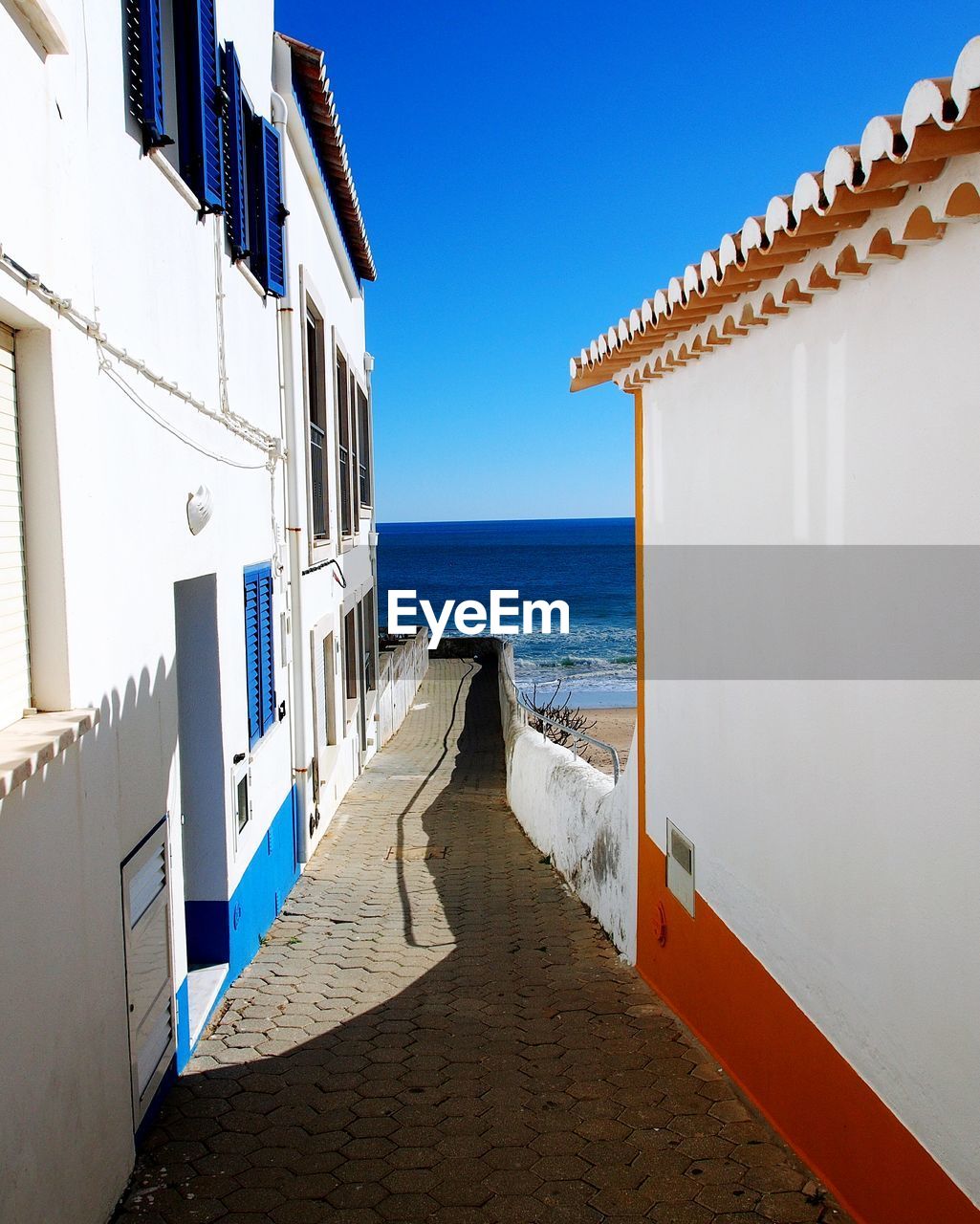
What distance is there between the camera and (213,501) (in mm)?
6352

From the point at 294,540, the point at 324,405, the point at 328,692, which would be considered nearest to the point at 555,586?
the point at 328,692

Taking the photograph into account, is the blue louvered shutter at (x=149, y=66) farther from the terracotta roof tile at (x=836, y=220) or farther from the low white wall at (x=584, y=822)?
the low white wall at (x=584, y=822)

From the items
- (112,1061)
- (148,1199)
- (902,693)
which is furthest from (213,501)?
(902,693)

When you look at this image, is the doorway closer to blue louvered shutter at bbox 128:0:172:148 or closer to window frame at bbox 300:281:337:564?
blue louvered shutter at bbox 128:0:172:148

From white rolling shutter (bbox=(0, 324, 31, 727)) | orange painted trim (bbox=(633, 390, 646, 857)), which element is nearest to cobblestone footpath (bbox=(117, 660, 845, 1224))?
orange painted trim (bbox=(633, 390, 646, 857))

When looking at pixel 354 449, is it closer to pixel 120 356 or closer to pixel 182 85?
pixel 182 85

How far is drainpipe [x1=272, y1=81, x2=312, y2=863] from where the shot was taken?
357 inches

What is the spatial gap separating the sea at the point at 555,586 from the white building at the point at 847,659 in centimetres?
3066

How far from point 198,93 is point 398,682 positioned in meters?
19.2

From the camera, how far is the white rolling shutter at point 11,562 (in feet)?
11.4

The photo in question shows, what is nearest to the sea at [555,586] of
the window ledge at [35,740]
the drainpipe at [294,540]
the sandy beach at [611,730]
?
the sandy beach at [611,730]

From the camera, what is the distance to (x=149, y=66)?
197 inches

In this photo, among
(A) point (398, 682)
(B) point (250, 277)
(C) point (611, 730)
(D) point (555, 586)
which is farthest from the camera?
(D) point (555, 586)

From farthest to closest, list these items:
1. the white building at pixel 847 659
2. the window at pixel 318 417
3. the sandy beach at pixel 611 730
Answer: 1. the sandy beach at pixel 611 730
2. the window at pixel 318 417
3. the white building at pixel 847 659
